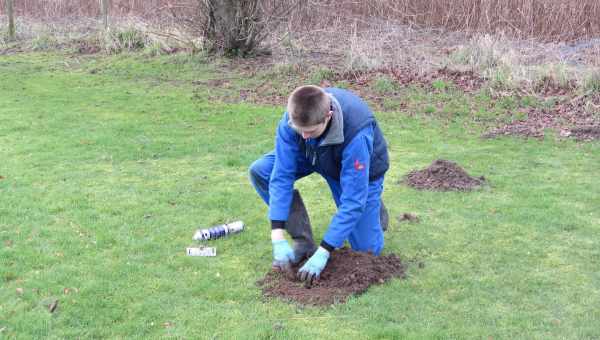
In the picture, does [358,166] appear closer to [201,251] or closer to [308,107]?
[308,107]

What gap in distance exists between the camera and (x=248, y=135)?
9641mm

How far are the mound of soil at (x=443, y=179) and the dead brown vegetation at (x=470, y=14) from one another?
807 cm

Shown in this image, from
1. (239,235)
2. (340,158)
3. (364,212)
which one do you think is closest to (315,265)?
(364,212)

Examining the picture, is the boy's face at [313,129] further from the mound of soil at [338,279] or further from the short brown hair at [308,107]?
the mound of soil at [338,279]

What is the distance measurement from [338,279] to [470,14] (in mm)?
12417

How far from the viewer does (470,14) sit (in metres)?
15.8

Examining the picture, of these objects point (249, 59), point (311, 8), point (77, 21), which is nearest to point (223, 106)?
point (249, 59)

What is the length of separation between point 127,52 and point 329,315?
13.2 metres

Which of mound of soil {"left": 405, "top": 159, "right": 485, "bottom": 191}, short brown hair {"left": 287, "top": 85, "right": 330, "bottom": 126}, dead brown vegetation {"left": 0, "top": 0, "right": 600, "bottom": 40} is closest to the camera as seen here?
short brown hair {"left": 287, "top": 85, "right": 330, "bottom": 126}

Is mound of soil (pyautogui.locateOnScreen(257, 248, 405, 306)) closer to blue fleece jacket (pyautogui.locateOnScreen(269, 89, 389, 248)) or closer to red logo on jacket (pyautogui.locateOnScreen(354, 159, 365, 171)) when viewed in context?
blue fleece jacket (pyautogui.locateOnScreen(269, 89, 389, 248))

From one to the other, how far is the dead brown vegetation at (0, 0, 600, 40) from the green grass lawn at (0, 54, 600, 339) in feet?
18.1

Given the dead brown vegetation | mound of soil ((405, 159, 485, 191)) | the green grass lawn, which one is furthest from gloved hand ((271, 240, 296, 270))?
the dead brown vegetation

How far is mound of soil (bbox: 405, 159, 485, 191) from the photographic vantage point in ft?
23.4

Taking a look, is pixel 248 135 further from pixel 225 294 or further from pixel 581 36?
pixel 581 36
